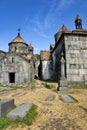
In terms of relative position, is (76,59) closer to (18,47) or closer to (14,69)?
(14,69)

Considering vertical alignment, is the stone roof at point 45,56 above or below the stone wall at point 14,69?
above

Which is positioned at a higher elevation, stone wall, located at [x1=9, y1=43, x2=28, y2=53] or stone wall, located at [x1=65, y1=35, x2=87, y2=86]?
stone wall, located at [x1=9, y1=43, x2=28, y2=53]

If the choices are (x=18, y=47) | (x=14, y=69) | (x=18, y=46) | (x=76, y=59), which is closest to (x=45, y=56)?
(x=14, y=69)

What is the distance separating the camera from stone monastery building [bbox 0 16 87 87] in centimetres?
1536

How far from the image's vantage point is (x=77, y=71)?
608 inches

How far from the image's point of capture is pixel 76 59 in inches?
614

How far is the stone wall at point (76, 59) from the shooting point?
50.3 feet

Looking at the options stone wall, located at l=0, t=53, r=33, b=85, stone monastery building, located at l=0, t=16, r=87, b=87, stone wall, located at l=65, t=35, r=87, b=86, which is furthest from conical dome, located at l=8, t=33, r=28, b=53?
stone wall, located at l=65, t=35, r=87, b=86

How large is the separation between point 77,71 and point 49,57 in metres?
13.8

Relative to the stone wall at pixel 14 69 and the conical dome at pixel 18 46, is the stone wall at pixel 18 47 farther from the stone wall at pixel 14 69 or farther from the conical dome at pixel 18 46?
the stone wall at pixel 14 69

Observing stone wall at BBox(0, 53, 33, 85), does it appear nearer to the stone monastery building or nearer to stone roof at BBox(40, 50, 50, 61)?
the stone monastery building

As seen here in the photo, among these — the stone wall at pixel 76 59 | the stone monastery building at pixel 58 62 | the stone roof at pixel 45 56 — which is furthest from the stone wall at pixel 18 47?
the stone wall at pixel 76 59

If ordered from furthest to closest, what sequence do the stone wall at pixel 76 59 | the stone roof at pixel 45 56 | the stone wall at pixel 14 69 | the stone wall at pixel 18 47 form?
the stone wall at pixel 18 47 < the stone roof at pixel 45 56 < the stone wall at pixel 14 69 < the stone wall at pixel 76 59

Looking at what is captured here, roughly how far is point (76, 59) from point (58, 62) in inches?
227
